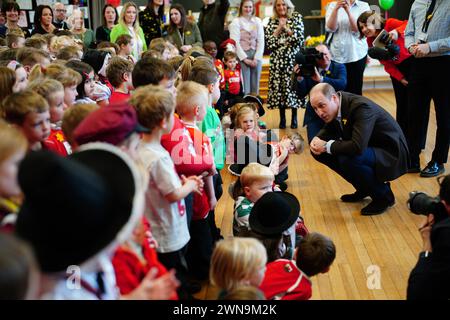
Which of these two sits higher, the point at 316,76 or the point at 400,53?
the point at 400,53

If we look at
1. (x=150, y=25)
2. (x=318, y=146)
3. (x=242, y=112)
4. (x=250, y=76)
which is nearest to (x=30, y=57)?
(x=242, y=112)

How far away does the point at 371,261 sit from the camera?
2955 millimetres

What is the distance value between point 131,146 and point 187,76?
1.88 m

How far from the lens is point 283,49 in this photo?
605 cm

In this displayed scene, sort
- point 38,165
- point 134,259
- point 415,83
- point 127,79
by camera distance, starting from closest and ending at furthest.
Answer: point 38,165 < point 134,259 < point 127,79 < point 415,83

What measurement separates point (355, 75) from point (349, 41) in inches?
13.5

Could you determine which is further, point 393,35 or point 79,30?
point 79,30

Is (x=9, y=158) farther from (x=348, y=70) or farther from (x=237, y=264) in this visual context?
(x=348, y=70)

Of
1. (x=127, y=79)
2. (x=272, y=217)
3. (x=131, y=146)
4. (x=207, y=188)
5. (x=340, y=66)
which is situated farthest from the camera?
(x=340, y=66)

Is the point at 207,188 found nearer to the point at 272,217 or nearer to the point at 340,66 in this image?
the point at 272,217

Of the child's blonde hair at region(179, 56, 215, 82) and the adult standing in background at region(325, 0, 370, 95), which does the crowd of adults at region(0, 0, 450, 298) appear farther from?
the child's blonde hair at region(179, 56, 215, 82)

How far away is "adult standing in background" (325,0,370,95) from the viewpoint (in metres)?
5.33
